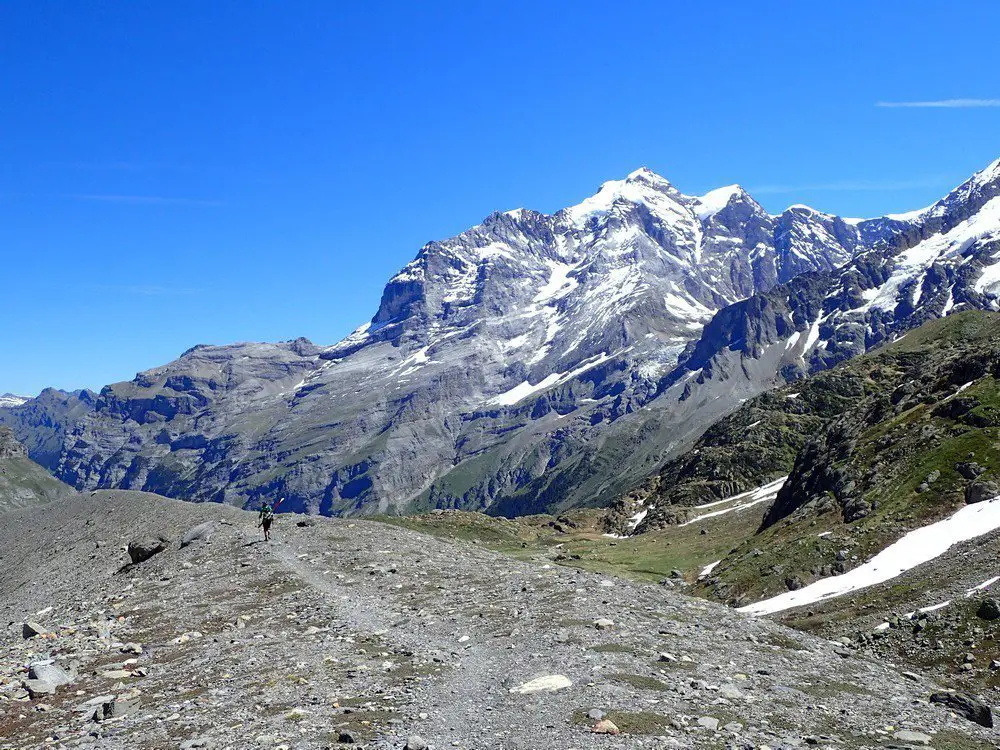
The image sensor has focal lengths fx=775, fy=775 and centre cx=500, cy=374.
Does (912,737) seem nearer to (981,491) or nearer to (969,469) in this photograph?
(981,491)

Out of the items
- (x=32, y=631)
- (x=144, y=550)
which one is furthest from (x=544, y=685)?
(x=144, y=550)

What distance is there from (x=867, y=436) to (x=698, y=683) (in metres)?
75.2

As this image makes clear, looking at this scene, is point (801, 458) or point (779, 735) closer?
point (779, 735)

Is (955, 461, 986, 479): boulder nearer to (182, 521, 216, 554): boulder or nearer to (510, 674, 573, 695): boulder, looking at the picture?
(510, 674, 573, 695): boulder

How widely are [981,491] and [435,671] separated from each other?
50500 millimetres

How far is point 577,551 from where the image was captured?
132 metres

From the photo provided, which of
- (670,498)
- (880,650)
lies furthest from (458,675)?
(670,498)

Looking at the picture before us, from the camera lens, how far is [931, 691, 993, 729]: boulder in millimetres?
22953

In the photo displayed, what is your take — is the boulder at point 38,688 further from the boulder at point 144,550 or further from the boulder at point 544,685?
the boulder at point 144,550

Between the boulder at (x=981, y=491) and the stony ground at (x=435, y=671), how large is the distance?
33321 mm

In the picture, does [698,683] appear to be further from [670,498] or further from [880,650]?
[670,498]

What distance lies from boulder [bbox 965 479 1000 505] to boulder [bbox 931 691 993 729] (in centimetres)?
3851

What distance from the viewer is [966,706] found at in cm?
2353

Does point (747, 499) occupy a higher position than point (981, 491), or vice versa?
point (981, 491)
